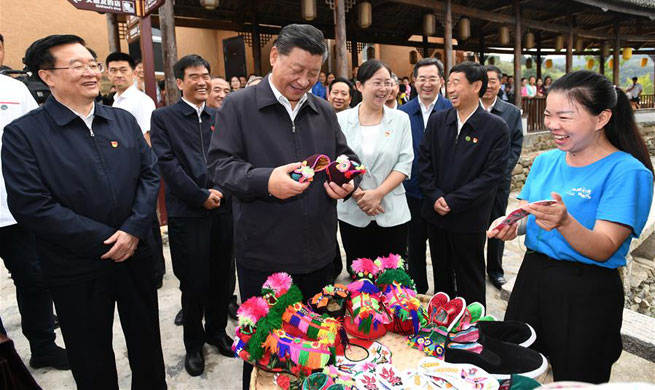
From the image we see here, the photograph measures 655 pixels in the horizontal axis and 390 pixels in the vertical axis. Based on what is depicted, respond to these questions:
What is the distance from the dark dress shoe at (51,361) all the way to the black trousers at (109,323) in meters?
0.84

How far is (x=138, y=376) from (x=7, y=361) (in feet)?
1.92

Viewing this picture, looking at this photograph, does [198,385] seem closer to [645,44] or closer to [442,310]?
[442,310]

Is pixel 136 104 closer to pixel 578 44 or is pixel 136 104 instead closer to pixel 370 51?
pixel 370 51

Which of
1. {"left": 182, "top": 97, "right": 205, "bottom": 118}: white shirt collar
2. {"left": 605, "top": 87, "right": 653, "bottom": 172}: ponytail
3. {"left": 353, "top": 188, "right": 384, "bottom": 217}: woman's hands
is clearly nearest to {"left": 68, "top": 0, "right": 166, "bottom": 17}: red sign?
{"left": 182, "top": 97, "right": 205, "bottom": 118}: white shirt collar

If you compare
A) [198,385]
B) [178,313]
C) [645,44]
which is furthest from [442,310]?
[645,44]

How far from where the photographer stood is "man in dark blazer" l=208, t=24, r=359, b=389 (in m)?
1.83

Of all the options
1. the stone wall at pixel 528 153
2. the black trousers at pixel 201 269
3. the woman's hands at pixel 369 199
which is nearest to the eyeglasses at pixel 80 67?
the black trousers at pixel 201 269

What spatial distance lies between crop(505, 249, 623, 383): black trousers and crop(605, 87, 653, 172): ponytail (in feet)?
1.56

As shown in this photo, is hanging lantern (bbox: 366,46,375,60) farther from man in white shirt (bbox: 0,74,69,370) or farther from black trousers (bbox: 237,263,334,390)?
black trousers (bbox: 237,263,334,390)

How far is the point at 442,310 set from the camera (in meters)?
2.04

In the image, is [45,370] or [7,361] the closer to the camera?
[7,361]

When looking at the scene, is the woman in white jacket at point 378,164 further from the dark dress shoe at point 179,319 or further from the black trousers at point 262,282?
the dark dress shoe at point 179,319

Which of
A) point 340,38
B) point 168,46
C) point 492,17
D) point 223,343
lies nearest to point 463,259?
point 223,343

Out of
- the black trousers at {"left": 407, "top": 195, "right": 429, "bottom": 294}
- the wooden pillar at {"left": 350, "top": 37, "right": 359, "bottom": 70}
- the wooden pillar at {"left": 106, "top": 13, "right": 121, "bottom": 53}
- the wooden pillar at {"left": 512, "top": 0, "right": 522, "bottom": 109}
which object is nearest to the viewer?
the black trousers at {"left": 407, "top": 195, "right": 429, "bottom": 294}
